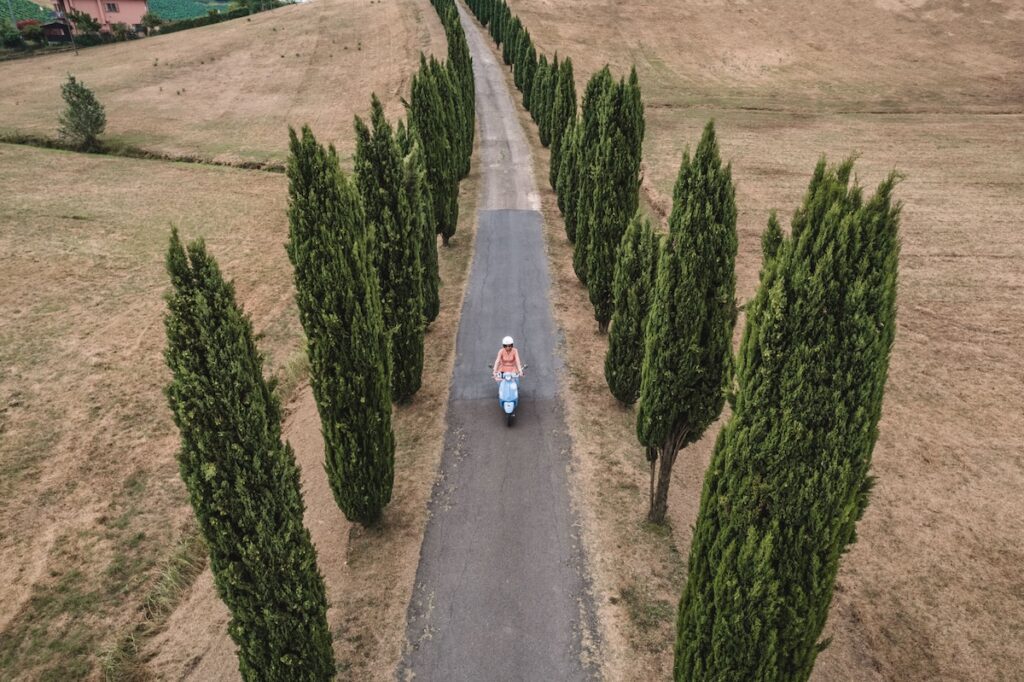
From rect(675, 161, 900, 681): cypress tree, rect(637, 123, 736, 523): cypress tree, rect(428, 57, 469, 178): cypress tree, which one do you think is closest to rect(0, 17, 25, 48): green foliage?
rect(428, 57, 469, 178): cypress tree

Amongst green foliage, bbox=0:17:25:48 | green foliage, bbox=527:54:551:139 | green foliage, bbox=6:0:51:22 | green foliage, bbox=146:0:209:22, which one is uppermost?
green foliage, bbox=146:0:209:22

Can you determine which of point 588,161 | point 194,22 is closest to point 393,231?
point 588,161

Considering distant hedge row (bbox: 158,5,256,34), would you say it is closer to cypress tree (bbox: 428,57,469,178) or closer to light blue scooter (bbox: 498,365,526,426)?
cypress tree (bbox: 428,57,469,178)

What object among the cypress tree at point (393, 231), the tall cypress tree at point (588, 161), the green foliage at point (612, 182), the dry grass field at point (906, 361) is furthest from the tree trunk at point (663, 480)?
the tall cypress tree at point (588, 161)

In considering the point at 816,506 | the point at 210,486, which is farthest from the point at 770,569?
the point at 210,486

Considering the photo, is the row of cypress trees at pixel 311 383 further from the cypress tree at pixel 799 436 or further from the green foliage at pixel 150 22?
the green foliage at pixel 150 22

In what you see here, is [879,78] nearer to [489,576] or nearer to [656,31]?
[656,31]

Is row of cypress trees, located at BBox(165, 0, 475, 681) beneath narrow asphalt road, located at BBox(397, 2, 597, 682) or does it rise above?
above

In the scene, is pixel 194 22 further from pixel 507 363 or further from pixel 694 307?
pixel 694 307
